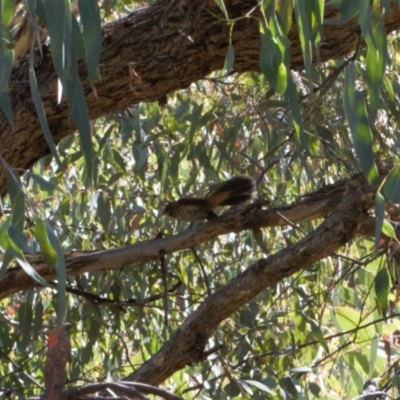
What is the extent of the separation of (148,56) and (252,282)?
0.45m

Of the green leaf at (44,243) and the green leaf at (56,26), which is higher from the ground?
the green leaf at (56,26)

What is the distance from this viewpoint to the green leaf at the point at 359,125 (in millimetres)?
1001

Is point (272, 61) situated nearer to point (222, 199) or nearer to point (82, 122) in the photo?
point (82, 122)

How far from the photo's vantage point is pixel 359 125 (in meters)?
1.02

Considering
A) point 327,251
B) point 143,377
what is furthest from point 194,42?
point 143,377

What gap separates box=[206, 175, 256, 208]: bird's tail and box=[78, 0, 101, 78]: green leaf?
860 millimetres

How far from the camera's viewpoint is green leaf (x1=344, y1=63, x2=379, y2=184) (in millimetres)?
1001

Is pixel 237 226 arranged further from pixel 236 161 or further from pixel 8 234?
pixel 8 234

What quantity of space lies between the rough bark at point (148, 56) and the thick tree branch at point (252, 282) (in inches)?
11.2

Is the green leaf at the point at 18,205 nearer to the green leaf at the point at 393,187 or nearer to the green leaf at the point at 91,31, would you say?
the green leaf at the point at 91,31

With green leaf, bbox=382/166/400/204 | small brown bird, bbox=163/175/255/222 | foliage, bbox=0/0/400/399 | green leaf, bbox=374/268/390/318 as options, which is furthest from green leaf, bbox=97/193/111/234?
green leaf, bbox=382/166/400/204

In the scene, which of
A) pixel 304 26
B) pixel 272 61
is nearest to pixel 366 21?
pixel 304 26

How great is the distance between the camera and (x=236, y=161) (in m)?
2.28

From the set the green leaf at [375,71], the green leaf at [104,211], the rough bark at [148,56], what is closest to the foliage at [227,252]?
the green leaf at [104,211]
